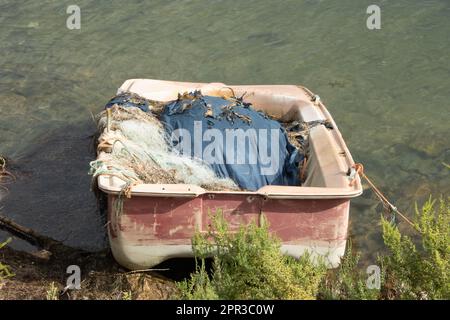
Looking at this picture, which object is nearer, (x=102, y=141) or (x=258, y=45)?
(x=102, y=141)

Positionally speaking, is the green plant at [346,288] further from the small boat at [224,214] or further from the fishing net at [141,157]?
the fishing net at [141,157]

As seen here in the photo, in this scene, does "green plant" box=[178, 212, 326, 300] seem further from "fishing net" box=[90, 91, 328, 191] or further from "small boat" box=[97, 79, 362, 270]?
"fishing net" box=[90, 91, 328, 191]

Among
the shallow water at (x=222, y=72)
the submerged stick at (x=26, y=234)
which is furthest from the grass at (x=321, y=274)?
the submerged stick at (x=26, y=234)

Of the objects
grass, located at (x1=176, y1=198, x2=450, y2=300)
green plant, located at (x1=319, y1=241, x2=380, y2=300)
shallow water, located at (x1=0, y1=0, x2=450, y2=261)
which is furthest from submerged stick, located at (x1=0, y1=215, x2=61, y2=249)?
green plant, located at (x1=319, y1=241, x2=380, y2=300)

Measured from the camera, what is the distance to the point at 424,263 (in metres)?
3.95

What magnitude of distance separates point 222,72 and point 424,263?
5.38 metres

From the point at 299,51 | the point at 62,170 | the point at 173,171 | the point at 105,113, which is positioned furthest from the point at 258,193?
the point at 299,51

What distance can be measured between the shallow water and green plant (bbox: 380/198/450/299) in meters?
1.61

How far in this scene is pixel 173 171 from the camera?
529cm

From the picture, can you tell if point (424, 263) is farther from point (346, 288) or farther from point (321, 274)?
point (321, 274)

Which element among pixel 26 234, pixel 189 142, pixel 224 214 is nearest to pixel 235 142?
pixel 189 142

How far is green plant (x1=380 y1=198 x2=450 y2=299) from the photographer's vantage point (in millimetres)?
3854
